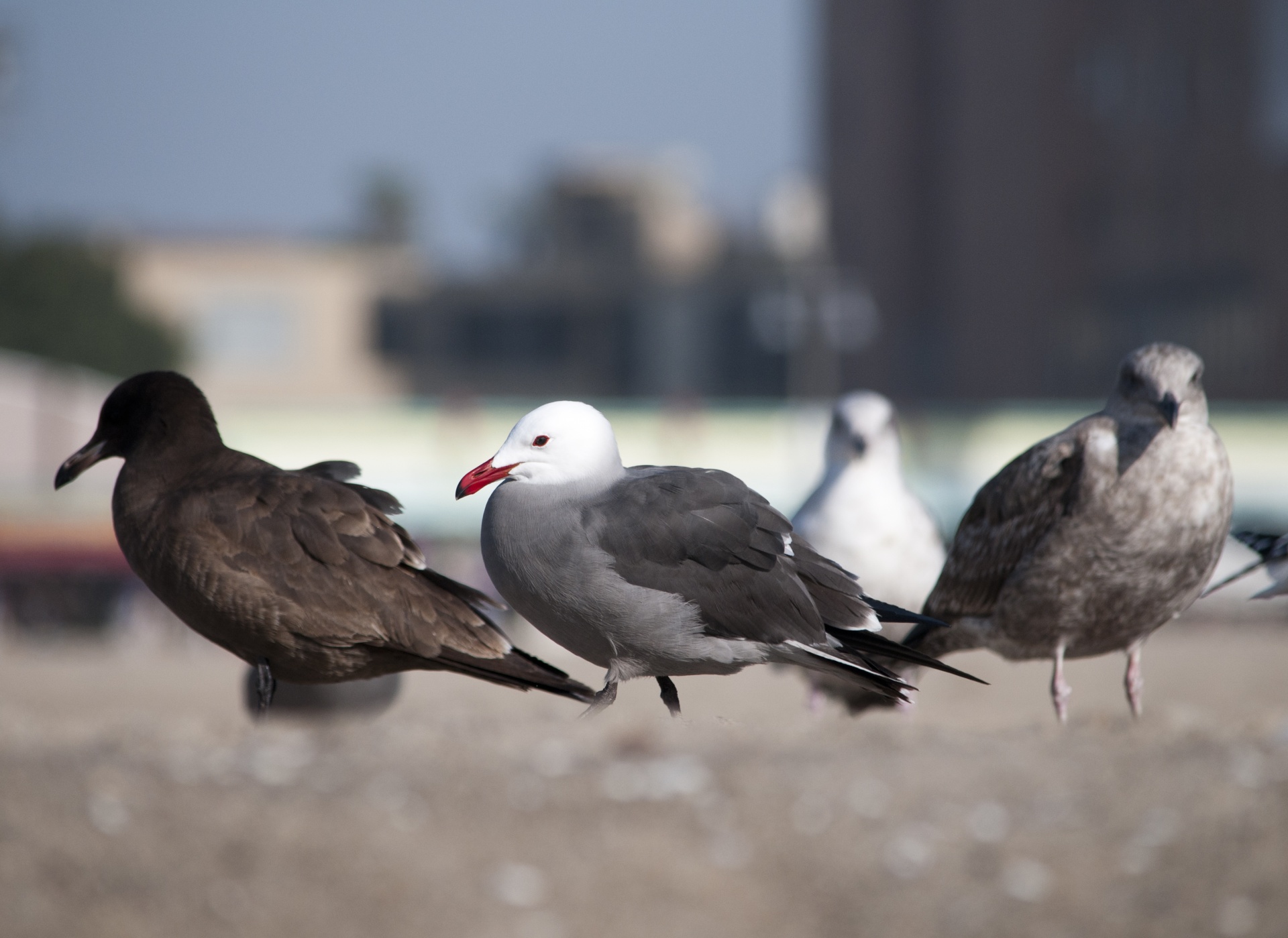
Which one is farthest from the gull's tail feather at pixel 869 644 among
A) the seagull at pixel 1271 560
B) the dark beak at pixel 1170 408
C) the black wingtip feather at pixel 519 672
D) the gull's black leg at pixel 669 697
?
the seagull at pixel 1271 560

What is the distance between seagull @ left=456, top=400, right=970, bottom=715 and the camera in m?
3.67

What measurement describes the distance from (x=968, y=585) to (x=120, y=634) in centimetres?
1597

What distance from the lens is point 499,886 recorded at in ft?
10.5

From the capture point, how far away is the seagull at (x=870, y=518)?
506 centimetres

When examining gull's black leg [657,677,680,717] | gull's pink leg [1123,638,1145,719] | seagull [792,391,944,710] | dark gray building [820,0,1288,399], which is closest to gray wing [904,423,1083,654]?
seagull [792,391,944,710]

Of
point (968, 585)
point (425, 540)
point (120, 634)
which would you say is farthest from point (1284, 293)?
point (968, 585)

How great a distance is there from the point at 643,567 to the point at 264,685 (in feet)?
4.29

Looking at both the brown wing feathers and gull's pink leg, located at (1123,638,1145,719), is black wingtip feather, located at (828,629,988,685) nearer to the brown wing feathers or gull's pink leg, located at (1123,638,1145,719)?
the brown wing feathers

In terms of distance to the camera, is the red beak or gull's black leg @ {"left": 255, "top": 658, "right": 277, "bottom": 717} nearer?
the red beak

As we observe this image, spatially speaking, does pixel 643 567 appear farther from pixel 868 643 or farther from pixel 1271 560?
pixel 1271 560

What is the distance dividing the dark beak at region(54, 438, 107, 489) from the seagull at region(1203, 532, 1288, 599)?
3.43m

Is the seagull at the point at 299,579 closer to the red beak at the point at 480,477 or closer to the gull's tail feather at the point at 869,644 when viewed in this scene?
the red beak at the point at 480,477

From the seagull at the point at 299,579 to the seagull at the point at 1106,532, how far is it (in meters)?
1.40

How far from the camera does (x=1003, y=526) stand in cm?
463
